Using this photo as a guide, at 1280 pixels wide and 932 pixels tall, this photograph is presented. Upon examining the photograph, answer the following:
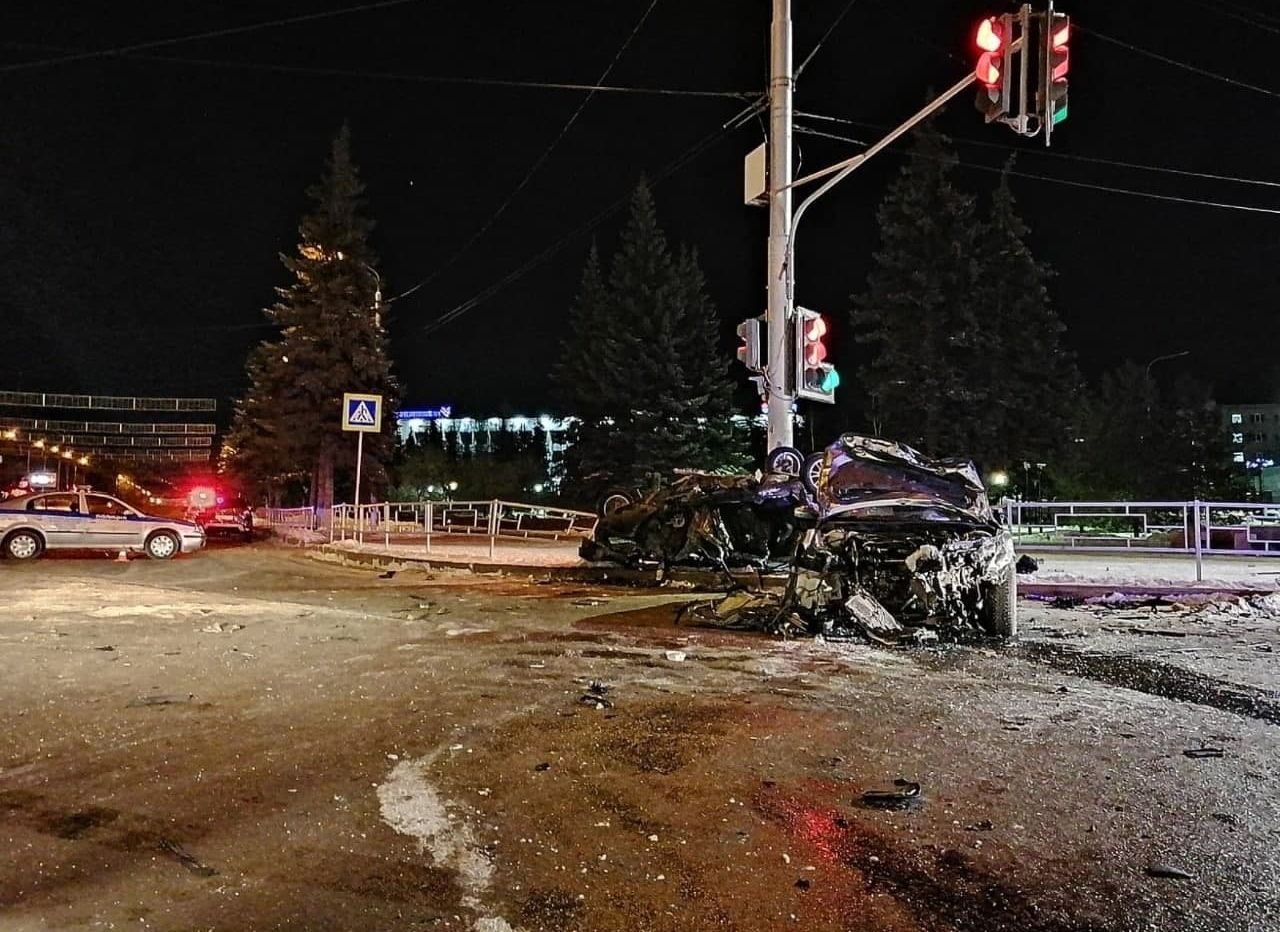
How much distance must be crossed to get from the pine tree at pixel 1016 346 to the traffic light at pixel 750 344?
26.9 m

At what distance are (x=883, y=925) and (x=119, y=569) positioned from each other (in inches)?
720

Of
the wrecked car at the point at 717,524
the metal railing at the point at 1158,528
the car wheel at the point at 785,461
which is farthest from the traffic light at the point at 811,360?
the metal railing at the point at 1158,528

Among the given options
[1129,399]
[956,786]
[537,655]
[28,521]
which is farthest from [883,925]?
[1129,399]

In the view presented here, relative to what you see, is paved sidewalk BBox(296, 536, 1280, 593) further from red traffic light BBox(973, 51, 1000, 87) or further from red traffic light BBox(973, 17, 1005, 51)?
red traffic light BBox(973, 17, 1005, 51)

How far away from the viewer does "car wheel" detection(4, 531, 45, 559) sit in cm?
2092

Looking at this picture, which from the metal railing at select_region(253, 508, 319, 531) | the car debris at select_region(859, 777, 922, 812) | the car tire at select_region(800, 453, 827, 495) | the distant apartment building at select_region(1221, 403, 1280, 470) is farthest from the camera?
the distant apartment building at select_region(1221, 403, 1280, 470)

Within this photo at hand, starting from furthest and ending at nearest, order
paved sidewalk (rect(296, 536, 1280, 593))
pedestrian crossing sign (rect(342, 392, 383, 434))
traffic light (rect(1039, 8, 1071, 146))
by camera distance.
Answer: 1. pedestrian crossing sign (rect(342, 392, 383, 434))
2. paved sidewalk (rect(296, 536, 1280, 593))
3. traffic light (rect(1039, 8, 1071, 146))

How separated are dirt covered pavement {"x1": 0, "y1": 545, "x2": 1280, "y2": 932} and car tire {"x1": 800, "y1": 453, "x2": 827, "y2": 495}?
1968 mm

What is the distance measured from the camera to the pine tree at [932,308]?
126 ft

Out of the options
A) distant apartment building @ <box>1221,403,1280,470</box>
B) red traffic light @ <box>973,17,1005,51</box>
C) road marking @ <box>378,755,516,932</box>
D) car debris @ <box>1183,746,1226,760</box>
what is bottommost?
road marking @ <box>378,755,516,932</box>

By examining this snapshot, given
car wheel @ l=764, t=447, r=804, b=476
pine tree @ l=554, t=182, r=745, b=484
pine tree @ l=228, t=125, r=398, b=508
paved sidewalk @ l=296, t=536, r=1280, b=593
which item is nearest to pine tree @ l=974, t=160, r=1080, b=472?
pine tree @ l=554, t=182, r=745, b=484

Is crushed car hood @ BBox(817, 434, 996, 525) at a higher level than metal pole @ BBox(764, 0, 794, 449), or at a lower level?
lower

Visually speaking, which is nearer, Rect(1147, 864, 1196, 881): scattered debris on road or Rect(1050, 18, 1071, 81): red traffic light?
Rect(1147, 864, 1196, 881): scattered debris on road

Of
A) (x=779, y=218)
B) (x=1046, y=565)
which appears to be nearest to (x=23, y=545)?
(x=779, y=218)
